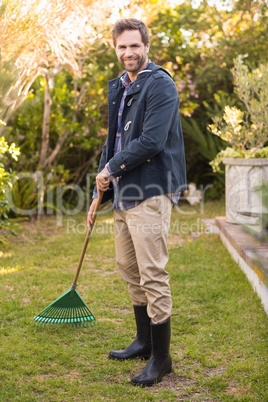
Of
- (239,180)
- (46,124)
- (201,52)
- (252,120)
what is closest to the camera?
(239,180)

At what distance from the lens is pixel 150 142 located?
233cm

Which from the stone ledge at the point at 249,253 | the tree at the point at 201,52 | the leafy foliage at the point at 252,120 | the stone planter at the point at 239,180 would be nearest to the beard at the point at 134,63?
the stone ledge at the point at 249,253

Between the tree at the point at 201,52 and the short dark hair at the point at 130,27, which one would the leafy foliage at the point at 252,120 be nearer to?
the tree at the point at 201,52

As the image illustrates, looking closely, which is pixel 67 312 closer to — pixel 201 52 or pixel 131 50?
pixel 131 50

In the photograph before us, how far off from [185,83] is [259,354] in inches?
242

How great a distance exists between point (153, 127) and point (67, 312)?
1522 millimetres

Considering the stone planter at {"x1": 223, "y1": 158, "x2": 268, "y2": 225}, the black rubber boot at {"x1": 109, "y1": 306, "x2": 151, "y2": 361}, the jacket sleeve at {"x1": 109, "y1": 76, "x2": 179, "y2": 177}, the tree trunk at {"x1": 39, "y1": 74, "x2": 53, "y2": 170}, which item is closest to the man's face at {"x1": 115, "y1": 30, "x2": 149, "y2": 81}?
the jacket sleeve at {"x1": 109, "y1": 76, "x2": 179, "y2": 177}

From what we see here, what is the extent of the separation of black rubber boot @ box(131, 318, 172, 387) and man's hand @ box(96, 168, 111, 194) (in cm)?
79

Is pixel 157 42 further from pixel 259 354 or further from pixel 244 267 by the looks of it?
pixel 259 354

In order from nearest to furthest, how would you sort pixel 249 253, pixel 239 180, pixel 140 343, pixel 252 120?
pixel 249 253, pixel 140 343, pixel 239 180, pixel 252 120

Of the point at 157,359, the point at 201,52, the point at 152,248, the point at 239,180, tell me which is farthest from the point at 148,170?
the point at 201,52

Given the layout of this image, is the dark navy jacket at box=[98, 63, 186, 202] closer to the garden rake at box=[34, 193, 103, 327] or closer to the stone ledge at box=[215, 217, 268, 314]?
the stone ledge at box=[215, 217, 268, 314]

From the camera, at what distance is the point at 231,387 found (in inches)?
96.6

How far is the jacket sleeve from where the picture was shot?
92.0 inches
